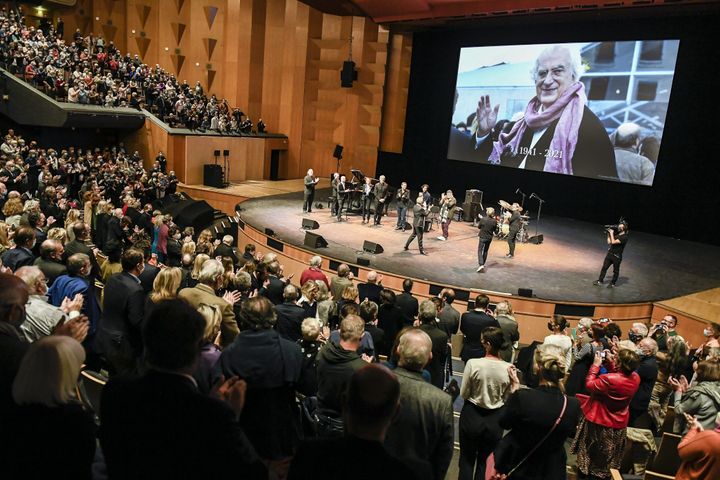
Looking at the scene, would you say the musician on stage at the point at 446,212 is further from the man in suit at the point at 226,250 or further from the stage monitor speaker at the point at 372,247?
the man in suit at the point at 226,250

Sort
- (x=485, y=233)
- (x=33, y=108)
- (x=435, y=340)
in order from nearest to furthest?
(x=435, y=340) → (x=485, y=233) → (x=33, y=108)

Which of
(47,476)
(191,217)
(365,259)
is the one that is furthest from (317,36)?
(47,476)

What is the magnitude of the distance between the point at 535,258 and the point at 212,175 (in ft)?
34.6

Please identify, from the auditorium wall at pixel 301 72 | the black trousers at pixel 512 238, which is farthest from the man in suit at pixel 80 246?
the auditorium wall at pixel 301 72

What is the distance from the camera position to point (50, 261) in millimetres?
4613

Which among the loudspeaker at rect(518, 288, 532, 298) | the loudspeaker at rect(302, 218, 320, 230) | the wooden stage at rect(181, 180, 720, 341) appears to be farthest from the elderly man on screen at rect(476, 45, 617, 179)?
the loudspeaker at rect(518, 288, 532, 298)

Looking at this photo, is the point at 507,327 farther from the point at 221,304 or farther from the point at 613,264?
the point at 613,264

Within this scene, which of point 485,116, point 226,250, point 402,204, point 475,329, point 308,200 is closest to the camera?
point 475,329

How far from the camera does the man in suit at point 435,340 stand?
13.7 ft

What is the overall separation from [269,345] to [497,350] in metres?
1.42

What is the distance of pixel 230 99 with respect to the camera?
21484 mm

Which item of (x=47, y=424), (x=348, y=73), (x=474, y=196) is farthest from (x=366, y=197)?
(x=47, y=424)

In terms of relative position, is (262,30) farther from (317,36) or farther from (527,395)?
(527,395)

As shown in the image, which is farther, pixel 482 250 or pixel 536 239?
pixel 536 239
